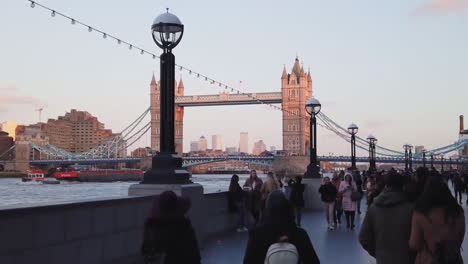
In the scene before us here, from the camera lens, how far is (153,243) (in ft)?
12.6

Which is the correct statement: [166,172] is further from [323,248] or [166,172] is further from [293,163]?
[293,163]

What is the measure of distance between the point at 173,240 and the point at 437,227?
156cm

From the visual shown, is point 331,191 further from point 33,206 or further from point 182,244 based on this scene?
point 182,244

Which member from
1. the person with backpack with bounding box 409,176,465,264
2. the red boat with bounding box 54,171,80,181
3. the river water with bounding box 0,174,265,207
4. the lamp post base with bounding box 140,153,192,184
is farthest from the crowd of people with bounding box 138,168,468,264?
the red boat with bounding box 54,171,80,181

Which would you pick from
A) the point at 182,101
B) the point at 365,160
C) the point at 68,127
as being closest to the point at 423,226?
the point at 365,160

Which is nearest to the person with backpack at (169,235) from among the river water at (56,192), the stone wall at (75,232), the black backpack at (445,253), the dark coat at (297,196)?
the black backpack at (445,253)

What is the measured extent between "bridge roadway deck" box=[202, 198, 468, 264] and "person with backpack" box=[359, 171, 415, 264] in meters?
3.36

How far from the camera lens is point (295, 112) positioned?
101 meters

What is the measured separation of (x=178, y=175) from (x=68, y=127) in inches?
5739

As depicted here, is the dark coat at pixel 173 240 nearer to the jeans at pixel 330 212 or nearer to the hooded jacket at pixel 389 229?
the hooded jacket at pixel 389 229

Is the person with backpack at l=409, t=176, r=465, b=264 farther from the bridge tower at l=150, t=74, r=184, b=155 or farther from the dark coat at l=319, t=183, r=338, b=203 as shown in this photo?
the bridge tower at l=150, t=74, r=184, b=155

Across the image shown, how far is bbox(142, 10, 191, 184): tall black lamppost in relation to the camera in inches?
318

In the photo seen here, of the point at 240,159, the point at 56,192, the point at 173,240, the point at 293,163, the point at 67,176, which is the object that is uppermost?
the point at 240,159

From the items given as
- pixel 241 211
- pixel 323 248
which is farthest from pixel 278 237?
pixel 241 211
